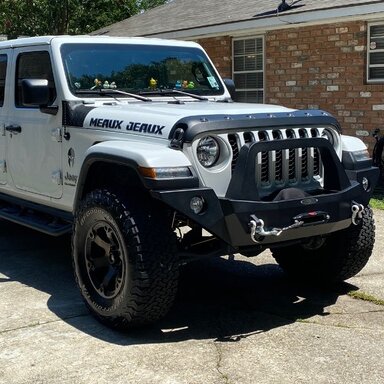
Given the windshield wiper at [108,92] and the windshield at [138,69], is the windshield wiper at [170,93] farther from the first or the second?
the windshield wiper at [108,92]

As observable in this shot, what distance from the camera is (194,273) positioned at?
5773 millimetres

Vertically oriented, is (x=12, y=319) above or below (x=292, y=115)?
below

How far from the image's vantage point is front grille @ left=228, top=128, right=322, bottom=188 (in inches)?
164

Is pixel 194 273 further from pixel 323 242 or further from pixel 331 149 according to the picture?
pixel 331 149

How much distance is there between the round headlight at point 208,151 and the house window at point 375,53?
7029mm

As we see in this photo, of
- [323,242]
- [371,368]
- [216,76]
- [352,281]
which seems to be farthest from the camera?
[216,76]

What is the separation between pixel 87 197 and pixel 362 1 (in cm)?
685

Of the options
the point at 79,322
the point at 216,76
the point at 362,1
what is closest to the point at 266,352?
the point at 79,322

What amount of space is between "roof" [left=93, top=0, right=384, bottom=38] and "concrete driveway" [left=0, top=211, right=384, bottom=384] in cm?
549

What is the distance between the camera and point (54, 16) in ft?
66.8

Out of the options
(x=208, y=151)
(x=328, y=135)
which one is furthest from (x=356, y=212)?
(x=208, y=151)

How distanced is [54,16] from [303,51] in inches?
445

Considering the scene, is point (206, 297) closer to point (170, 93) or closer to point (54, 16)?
point (170, 93)

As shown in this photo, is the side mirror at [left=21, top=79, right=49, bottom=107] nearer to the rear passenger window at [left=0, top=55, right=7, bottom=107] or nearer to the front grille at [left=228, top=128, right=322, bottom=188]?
the rear passenger window at [left=0, top=55, right=7, bottom=107]
